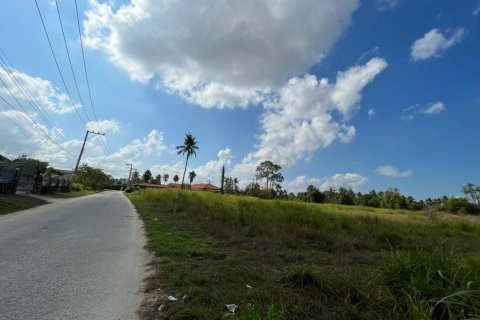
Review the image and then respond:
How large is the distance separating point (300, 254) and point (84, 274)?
4.89 m

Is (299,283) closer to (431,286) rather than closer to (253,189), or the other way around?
(431,286)

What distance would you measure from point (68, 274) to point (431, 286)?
5109mm

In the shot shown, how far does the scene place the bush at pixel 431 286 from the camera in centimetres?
270

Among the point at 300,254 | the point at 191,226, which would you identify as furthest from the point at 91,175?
the point at 300,254

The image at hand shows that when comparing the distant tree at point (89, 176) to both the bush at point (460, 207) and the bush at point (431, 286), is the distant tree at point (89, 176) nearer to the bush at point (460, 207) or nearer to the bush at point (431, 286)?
the bush at point (431, 286)

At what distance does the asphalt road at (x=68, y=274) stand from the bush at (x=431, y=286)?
315 centimetres

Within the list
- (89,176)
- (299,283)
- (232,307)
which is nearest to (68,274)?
(232,307)

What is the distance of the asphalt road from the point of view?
334 cm

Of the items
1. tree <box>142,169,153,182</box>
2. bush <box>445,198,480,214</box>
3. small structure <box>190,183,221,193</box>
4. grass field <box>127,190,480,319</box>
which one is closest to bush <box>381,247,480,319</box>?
grass field <box>127,190,480,319</box>

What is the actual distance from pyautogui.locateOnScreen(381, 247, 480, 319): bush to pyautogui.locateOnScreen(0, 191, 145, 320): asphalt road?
124 inches

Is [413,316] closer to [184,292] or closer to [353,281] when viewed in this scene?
[353,281]

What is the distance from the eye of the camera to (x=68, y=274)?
4.59 m

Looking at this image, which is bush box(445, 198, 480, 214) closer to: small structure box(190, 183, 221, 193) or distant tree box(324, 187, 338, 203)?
distant tree box(324, 187, 338, 203)

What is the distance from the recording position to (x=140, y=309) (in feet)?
11.6
